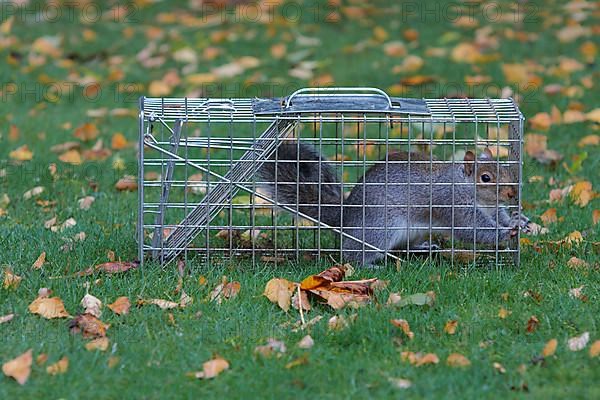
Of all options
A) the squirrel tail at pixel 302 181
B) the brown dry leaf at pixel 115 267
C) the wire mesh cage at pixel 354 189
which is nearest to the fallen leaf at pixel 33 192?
the wire mesh cage at pixel 354 189

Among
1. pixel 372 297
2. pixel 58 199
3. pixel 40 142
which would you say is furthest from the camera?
pixel 40 142

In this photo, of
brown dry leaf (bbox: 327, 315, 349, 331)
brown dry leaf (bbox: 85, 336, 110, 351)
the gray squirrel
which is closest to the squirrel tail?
the gray squirrel

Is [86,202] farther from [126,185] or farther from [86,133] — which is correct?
[86,133]

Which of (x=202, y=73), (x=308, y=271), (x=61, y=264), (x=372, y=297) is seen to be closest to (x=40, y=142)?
(x=202, y=73)

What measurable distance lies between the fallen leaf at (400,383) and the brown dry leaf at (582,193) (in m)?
2.30

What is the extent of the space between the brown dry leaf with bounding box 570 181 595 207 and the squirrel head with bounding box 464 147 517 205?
847 mm

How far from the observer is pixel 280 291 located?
3.99 metres

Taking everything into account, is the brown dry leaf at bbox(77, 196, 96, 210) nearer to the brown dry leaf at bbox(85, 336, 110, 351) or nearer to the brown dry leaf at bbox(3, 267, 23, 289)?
the brown dry leaf at bbox(3, 267, 23, 289)

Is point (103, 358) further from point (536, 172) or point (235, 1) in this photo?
point (235, 1)

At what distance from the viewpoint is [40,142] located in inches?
265

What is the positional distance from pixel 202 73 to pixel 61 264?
4187 millimetres

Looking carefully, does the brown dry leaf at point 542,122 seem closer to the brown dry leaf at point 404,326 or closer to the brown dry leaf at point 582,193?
the brown dry leaf at point 582,193

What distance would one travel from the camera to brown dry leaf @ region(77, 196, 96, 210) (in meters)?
5.45

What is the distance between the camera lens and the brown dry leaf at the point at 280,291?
3953 millimetres
